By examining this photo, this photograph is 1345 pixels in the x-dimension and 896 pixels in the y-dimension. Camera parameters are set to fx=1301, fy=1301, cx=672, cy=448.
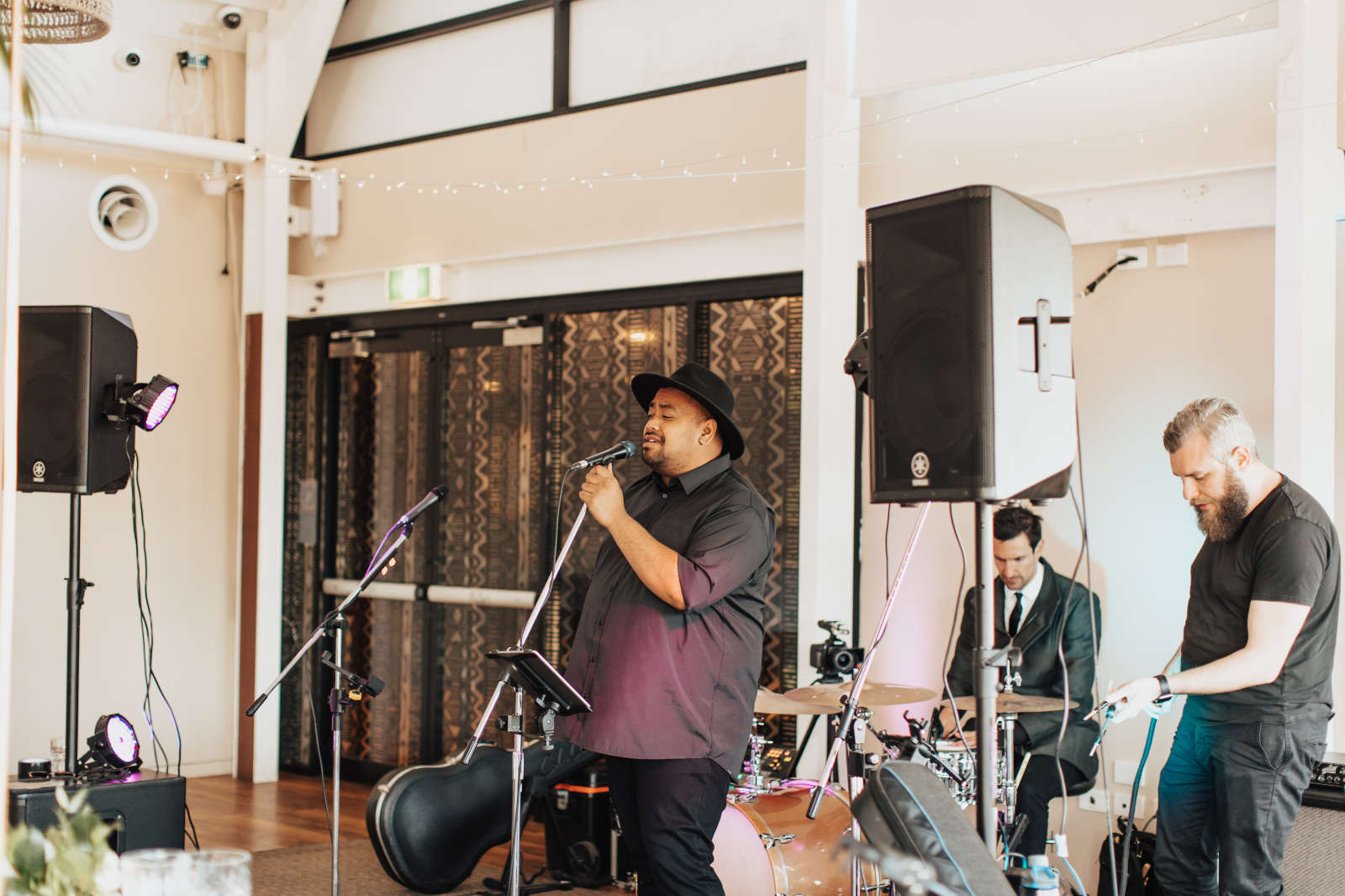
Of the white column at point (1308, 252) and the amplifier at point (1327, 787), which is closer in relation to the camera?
the amplifier at point (1327, 787)

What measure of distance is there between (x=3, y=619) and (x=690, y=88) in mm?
4832

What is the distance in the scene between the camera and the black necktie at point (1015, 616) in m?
4.41

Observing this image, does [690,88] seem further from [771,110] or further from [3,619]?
[3,619]

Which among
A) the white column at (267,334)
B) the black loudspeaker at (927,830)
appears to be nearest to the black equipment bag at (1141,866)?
the black loudspeaker at (927,830)

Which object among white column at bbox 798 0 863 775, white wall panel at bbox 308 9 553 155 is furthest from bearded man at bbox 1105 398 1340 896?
white wall panel at bbox 308 9 553 155

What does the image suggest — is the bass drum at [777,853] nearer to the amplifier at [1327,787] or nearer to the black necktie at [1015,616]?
the black necktie at [1015,616]

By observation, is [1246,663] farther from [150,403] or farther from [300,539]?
[300,539]

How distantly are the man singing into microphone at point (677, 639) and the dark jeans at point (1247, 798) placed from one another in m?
1.21

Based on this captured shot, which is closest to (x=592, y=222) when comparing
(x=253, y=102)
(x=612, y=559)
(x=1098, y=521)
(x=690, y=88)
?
(x=690, y=88)

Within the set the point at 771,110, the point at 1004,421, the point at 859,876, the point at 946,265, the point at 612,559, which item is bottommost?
the point at 859,876

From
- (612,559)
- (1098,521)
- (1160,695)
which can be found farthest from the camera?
(1098,521)

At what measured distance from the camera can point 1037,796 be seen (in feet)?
13.8

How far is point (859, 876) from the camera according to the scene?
3.82m

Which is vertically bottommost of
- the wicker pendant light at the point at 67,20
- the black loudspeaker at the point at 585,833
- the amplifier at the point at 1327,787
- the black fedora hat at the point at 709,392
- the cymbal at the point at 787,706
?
the black loudspeaker at the point at 585,833
